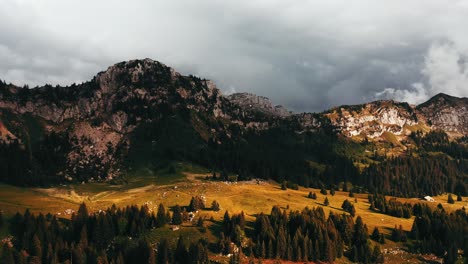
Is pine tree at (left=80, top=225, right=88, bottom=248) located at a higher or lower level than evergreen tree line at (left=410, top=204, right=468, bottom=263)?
lower

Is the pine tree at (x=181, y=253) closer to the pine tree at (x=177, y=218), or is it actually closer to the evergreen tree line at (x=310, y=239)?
the pine tree at (x=177, y=218)

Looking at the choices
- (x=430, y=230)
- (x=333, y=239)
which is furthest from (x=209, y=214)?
(x=430, y=230)

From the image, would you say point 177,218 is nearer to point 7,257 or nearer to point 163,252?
point 163,252

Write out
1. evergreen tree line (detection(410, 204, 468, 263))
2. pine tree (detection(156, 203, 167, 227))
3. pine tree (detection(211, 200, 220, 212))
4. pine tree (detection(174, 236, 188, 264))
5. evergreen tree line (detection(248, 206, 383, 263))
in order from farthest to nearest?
pine tree (detection(211, 200, 220, 212)) < pine tree (detection(156, 203, 167, 227)) < evergreen tree line (detection(410, 204, 468, 263)) < evergreen tree line (detection(248, 206, 383, 263)) < pine tree (detection(174, 236, 188, 264))

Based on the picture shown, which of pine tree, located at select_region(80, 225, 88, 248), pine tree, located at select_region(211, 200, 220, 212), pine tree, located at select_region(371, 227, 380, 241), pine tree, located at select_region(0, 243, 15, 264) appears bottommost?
pine tree, located at select_region(0, 243, 15, 264)

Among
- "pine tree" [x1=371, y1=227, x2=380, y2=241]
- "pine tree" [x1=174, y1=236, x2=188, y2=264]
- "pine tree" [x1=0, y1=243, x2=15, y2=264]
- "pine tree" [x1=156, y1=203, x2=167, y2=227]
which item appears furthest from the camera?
"pine tree" [x1=371, y1=227, x2=380, y2=241]

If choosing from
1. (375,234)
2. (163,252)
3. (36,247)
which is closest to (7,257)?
(36,247)

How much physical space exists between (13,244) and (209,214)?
75376 mm

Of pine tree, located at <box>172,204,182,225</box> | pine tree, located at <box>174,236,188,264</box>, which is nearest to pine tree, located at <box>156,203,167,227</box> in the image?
pine tree, located at <box>172,204,182,225</box>

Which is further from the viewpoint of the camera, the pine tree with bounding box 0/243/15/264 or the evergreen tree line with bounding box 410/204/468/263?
the evergreen tree line with bounding box 410/204/468/263

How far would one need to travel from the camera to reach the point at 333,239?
549ft

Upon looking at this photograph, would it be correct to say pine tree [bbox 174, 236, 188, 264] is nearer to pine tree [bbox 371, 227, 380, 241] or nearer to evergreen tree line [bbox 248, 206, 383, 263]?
evergreen tree line [bbox 248, 206, 383, 263]

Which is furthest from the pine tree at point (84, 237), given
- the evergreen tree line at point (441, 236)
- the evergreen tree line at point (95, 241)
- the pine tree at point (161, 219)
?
the evergreen tree line at point (441, 236)

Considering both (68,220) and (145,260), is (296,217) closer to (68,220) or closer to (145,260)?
(145,260)
